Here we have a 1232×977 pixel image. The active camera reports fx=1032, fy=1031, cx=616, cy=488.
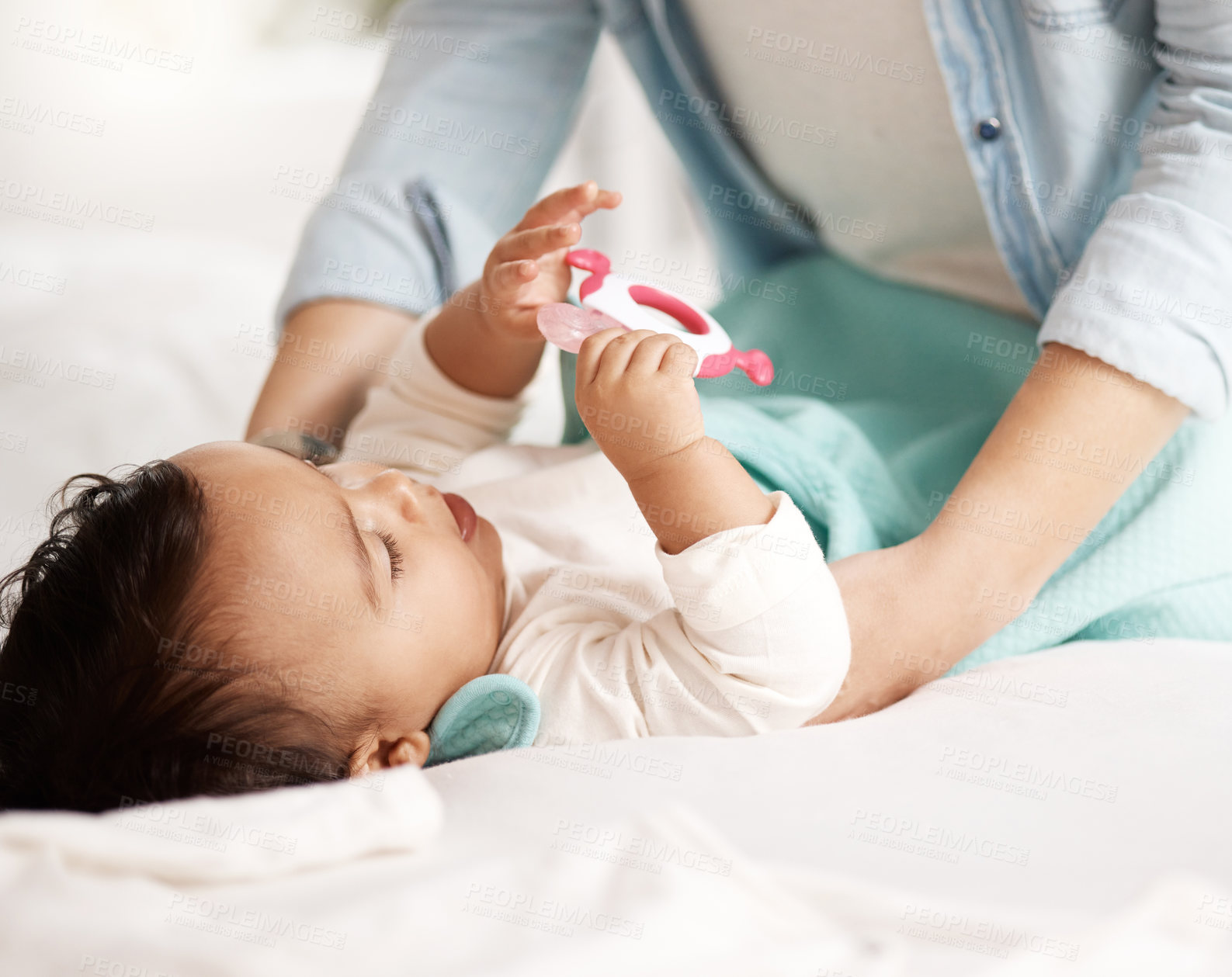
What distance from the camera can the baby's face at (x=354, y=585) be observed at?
2.08 ft

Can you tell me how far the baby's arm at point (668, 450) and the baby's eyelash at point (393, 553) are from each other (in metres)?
0.16

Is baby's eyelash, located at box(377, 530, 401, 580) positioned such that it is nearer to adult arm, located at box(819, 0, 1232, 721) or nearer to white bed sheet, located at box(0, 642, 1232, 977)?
white bed sheet, located at box(0, 642, 1232, 977)

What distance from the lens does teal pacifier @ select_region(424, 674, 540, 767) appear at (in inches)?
26.2

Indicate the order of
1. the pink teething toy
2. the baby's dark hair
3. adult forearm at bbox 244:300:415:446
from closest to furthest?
the baby's dark hair < the pink teething toy < adult forearm at bbox 244:300:415:446

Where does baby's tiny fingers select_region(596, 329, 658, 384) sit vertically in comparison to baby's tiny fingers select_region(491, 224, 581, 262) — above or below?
below

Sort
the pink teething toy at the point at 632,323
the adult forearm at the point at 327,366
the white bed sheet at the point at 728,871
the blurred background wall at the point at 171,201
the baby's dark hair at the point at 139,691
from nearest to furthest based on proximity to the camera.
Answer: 1. the white bed sheet at the point at 728,871
2. the baby's dark hair at the point at 139,691
3. the pink teething toy at the point at 632,323
4. the adult forearm at the point at 327,366
5. the blurred background wall at the point at 171,201

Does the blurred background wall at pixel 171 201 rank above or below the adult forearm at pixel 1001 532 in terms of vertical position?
above

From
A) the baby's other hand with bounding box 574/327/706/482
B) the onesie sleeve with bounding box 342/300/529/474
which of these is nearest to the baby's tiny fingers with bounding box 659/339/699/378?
the baby's other hand with bounding box 574/327/706/482

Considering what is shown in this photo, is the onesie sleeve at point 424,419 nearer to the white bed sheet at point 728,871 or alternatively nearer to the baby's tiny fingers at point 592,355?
the baby's tiny fingers at point 592,355

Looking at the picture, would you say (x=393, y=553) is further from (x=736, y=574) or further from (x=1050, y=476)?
(x=1050, y=476)

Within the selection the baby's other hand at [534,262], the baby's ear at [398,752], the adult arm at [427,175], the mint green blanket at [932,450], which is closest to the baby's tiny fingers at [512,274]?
the baby's other hand at [534,262]

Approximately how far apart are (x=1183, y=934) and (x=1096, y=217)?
58cm

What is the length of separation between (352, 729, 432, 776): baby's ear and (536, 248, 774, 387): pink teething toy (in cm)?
29

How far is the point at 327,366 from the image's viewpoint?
1010mm
